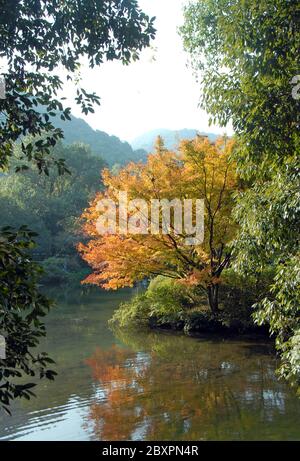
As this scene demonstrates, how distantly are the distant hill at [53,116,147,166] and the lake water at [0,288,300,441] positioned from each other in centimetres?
5067

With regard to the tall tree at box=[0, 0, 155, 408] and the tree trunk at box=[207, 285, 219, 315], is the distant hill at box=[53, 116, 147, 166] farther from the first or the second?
the tall tree at box=[0, 0, 155, 408]

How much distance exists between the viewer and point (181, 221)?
1117cm

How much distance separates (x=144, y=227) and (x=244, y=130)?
6.20 metres

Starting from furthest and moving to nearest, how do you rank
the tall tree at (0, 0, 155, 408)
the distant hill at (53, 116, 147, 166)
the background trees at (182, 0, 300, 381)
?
the distant hill at (53, 116, 147, 166)
the background trees at (182, 0, 300, 381)
the tall tree at (0, 0, 155, 408)

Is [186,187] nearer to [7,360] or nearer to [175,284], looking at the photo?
[175,284]

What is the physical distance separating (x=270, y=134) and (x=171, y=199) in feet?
20.3

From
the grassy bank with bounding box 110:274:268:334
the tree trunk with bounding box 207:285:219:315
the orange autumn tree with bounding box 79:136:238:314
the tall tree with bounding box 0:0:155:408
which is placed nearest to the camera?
the tall tree with bounding box 0:0:155:408

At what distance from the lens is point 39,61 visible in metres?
3.28

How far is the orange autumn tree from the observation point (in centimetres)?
1088

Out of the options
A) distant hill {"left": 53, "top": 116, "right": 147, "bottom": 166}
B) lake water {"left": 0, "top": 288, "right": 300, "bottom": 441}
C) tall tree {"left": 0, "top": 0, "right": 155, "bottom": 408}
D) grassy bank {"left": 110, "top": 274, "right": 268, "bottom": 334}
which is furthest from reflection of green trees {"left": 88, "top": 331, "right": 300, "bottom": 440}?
distant hill {"left": 53, "top": 116, "right": 147, "bottom": 166}

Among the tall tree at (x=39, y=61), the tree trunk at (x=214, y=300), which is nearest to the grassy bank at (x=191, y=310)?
the tree trunk at (x=214, y=300)

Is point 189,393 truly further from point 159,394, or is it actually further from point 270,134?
point 270,134

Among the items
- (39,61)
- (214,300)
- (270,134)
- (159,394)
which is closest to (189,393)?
(159,394)

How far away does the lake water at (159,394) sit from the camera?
584 cm
